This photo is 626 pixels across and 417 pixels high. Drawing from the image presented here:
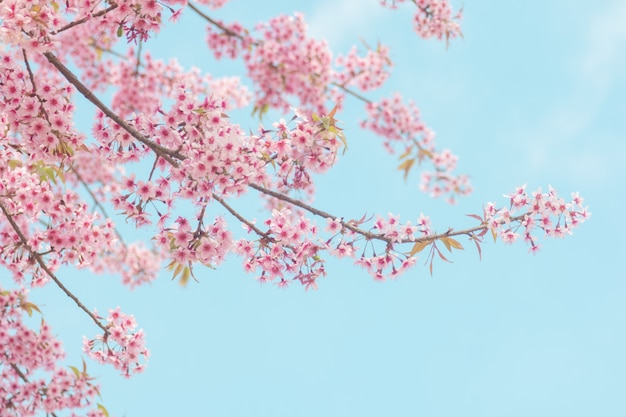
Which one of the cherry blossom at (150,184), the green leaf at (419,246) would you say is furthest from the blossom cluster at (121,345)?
the green leaf at (419,246)

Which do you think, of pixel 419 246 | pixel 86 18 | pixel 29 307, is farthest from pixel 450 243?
pixel 29 307

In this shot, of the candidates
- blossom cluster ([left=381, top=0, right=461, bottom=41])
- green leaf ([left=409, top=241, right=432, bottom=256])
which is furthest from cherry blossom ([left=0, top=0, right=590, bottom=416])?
blossom cluster ([left=381, top=0, right=461, bottom=41])

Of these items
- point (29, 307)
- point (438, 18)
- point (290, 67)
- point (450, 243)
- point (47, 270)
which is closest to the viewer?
point (450, 243)

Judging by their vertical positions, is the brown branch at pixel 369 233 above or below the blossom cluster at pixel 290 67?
below

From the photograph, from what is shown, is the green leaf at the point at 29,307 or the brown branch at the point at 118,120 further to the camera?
the green leaf at the point at 29,307

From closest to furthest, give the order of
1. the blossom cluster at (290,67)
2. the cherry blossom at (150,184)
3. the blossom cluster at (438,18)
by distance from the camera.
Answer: the cherry blossom at (150,184), the blossom cluster at (438,18), the blossom cluster at (290,67)

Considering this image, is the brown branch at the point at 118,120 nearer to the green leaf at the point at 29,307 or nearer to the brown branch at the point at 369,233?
the brown branch at the point at 369,233

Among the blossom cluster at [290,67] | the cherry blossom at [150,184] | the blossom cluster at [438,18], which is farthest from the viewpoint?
the blossom cluster at [290,67]

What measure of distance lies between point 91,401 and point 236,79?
7.38 metres

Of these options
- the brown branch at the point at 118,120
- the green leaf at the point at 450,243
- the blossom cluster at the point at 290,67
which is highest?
the blossom cluster at the point at 290,67

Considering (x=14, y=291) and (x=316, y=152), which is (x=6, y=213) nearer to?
(x=14, y=291)

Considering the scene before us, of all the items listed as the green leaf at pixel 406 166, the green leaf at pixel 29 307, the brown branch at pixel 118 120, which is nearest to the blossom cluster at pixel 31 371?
the green leaf at pixel 29 307

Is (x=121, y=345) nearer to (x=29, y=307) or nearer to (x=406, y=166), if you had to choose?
(x=29, y=307)

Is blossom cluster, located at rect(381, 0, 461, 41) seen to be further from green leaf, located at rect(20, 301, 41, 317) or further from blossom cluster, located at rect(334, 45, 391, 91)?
green leaf, located at rect(20, 301, 41, 317)
